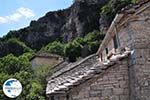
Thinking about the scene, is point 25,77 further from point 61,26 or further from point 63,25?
point 61,26

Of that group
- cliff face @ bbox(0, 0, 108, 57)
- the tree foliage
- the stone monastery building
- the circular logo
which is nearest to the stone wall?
the stone monastery building

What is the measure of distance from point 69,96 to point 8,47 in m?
78.5

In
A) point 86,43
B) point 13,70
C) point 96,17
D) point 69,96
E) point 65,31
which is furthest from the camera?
point 65,31

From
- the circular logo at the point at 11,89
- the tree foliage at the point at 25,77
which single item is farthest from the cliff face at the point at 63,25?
the circular logo at the point at 11,89

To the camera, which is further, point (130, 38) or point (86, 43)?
point (86, 43)

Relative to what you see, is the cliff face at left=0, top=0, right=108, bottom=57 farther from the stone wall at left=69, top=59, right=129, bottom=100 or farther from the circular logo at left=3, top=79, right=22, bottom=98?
the stone wall at left=69, top=59, right=129, bottom=100

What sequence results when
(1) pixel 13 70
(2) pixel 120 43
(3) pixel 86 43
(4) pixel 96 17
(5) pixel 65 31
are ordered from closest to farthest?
1. (2) pixel 120 43
2. (1) pixel 13 70
3. (3) pixel 86 43
4. (4) pixel 96 17
5. (5) pixel 65 31

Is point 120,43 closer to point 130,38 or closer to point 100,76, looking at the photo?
point 130,38

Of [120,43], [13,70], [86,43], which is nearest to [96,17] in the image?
[86,43]

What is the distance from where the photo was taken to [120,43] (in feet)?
40.6

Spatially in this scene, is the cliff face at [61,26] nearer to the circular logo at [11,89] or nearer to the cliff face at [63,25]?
the cliff face at [63,25]

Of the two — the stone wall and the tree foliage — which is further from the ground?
the tree foliage

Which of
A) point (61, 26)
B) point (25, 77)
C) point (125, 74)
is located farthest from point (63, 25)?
point (125, 74)

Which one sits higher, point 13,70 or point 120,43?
point 13,70
